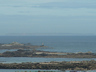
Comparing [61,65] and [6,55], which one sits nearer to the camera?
[61,65]

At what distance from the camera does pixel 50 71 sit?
1732 inches

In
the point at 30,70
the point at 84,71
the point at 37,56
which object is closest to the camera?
the point at 84,71

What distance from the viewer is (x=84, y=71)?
43406mm

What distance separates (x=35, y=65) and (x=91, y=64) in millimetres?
8163

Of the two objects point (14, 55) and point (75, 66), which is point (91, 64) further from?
point (14, 55)

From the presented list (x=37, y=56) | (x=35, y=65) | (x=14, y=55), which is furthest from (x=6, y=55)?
(x=35, y=65)

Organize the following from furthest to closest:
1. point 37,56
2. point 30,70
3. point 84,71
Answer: point 37,56
point 30,70
point 84,71

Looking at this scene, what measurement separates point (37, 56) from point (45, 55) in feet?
6.57

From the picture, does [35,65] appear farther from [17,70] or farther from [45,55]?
[45,55]

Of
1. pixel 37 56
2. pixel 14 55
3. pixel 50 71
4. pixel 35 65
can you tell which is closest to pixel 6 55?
pixel 14 55

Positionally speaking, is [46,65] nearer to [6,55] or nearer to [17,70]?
[17,70]

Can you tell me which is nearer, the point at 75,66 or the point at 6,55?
the point at 75,66

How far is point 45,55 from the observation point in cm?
6894

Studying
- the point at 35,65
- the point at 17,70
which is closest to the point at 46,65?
the point at 35,65
